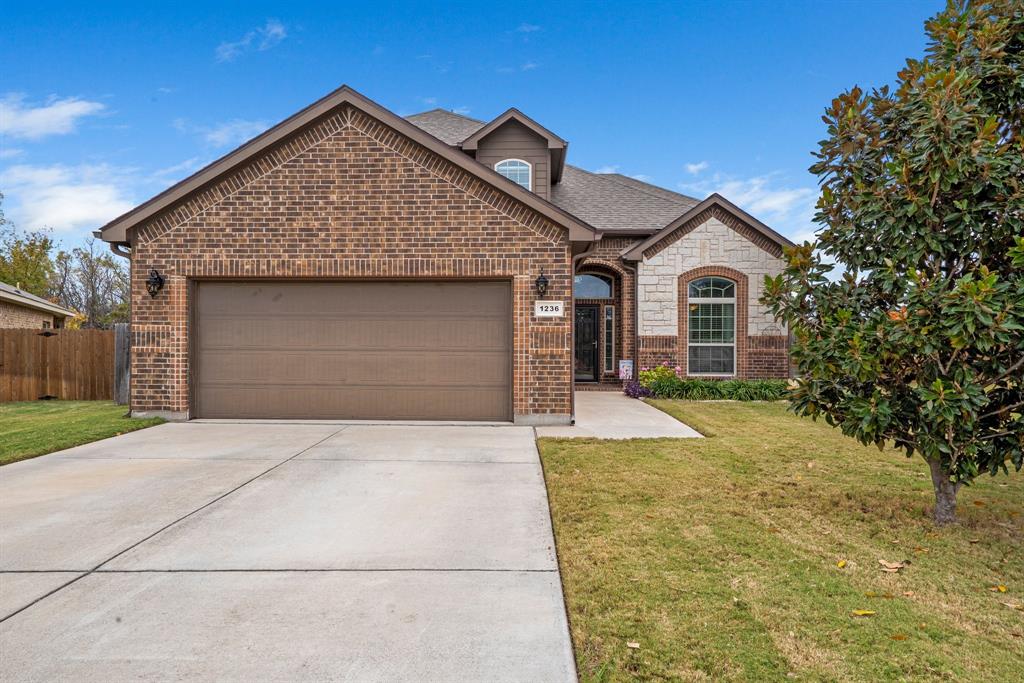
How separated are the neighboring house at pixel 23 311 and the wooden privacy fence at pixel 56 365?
513 centimetres

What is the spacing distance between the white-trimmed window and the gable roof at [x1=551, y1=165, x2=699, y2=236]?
2.13 metres

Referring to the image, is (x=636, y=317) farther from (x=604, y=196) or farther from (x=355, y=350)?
(x=355, y=350)

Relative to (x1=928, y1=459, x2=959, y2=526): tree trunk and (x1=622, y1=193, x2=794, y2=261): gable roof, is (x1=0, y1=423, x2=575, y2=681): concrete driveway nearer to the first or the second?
(x1=928, y1=459, x2=959, y2=526): tree trunk

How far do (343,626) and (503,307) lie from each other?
22.6 ft

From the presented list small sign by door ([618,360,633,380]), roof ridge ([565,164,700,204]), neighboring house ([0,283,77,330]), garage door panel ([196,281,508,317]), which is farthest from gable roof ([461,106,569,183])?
neighboring house ([0,283,77,330])

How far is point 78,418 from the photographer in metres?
9.67

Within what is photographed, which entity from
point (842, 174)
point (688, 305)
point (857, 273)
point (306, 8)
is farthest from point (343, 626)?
point (306, 8)

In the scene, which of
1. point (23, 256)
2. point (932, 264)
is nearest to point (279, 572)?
point (932, 264)

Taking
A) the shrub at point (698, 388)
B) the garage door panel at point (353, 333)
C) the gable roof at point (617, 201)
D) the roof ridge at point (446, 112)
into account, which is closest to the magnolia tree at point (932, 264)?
the garage door panel at point (353, 333)

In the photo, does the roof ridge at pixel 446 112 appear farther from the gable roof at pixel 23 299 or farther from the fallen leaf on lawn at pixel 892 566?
the fallen leaf on lawn at pixel 892 566

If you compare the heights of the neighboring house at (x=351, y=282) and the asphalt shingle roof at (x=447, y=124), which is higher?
the asphalt shingle roof at (x=447, y=124)

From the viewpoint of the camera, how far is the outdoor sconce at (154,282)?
912 cm

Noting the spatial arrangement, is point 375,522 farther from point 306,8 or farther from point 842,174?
point 306,8

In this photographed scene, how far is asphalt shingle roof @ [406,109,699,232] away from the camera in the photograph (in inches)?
590
